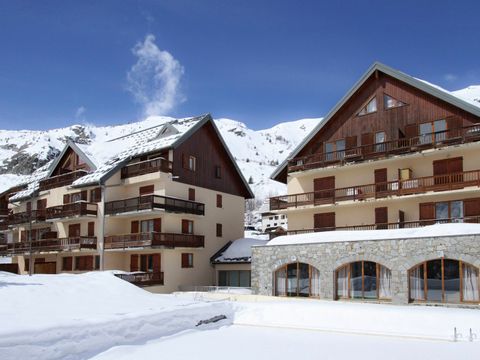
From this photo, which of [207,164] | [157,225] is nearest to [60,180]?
[157,225]

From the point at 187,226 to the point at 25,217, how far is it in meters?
18.1

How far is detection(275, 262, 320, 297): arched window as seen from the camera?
27.5 meters

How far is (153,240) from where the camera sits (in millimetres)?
34281

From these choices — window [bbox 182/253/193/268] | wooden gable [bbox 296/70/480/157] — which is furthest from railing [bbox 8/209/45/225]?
wooden gable [bbox 296/70/480/157]

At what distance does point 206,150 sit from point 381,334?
25.2 meters

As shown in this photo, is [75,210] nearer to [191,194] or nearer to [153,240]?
[153,240]

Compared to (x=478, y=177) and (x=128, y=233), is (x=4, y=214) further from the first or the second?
(x=478, y=177)

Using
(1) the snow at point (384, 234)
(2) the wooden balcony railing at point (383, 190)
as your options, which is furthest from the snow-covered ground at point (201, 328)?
(2) the wooden balcony railing at point (383, 190)

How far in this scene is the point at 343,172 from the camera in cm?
3244

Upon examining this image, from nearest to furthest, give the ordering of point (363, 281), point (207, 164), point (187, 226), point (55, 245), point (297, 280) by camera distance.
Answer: point (363, 281), point (297, 280), point (187, 226), point (55, 245), point (207, 164)

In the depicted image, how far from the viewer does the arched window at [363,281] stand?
24859mm

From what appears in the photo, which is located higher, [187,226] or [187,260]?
[187,226]

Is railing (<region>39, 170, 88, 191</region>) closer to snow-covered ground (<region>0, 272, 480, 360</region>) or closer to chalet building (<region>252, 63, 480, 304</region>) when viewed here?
chalet building (<region>252, 63, 480, 304</region>)

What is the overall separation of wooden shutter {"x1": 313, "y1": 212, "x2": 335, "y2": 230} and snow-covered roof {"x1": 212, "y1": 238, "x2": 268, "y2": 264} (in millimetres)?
6252
